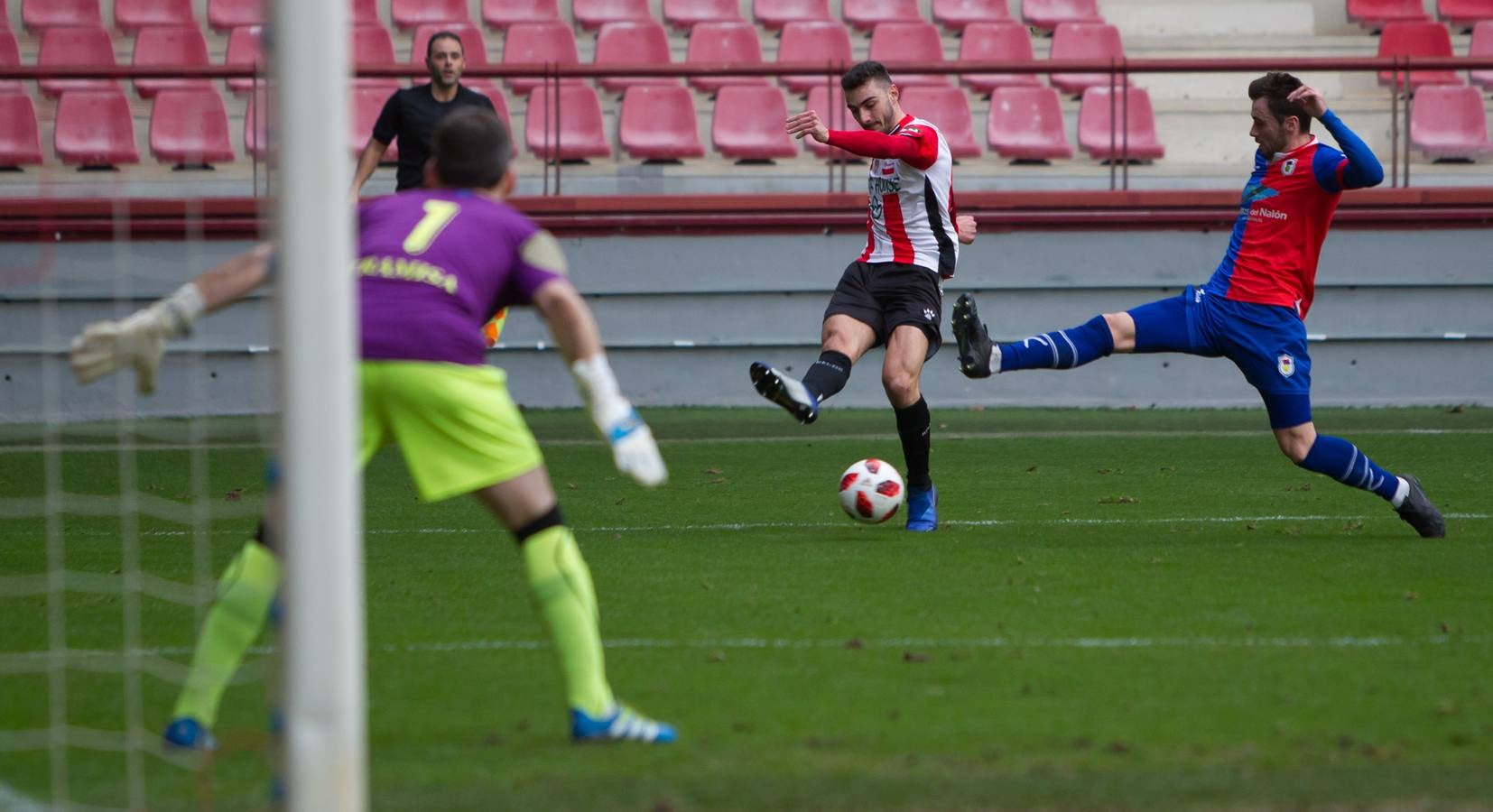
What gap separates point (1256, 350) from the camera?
712 cm

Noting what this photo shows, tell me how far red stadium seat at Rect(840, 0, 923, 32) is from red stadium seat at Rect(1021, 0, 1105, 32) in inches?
43.5

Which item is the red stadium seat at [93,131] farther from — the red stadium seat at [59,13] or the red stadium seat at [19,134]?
the red stadium seat at [59,13]

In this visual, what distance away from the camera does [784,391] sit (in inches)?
271

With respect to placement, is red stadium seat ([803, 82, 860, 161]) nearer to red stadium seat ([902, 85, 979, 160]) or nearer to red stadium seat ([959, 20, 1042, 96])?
red stadium seat ([902, 85, 979, 160])

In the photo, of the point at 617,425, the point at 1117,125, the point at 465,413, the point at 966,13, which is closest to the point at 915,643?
the point at 617,425

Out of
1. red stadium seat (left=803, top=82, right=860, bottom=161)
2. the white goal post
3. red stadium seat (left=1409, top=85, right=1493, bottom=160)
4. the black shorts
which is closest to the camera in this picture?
the white goal post

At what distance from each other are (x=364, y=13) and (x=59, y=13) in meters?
2.94

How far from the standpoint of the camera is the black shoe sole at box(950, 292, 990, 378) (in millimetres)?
7344

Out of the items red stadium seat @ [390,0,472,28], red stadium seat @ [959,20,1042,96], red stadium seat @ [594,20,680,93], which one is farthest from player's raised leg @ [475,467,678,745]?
red stadium seat @ [390,0,472,28]

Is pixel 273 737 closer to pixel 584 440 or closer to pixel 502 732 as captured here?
pixel 502 732

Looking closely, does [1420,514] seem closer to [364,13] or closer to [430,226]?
[430,226]

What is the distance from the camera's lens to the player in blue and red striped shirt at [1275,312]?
6.99m

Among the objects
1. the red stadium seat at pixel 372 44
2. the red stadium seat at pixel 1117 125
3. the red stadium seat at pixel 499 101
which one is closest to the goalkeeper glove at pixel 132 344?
the red stadium seat at pixel 499 101

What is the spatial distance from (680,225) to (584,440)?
239cm
